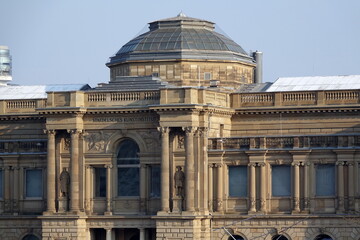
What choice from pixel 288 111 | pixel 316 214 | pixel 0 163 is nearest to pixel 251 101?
pixel 288 111

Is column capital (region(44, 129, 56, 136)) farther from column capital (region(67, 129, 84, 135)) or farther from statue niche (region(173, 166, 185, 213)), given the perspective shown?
statue niche (region(173, 166, 185, 213))

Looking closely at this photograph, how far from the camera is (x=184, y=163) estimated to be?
380 feet

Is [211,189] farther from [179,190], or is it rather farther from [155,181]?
[155,181]

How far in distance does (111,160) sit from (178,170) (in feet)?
17.8

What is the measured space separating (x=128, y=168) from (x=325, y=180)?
14.5 metres

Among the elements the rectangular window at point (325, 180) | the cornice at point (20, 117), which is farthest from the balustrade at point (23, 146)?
the rectangular window at point (325, 180)

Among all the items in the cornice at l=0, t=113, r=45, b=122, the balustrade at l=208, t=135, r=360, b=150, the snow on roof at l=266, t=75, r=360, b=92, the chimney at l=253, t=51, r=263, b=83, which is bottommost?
the balustrade at l=208, t=135, r=360, b=150

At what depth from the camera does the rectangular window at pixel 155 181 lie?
386ft

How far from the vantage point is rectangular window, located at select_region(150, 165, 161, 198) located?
11756 cm

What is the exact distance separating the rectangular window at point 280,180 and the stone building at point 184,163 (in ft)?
0.23

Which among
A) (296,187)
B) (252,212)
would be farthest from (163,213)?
(296,187)

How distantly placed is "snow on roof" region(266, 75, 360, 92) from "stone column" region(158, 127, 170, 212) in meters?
12.6

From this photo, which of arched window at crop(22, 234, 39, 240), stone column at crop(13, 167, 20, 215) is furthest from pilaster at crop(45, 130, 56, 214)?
stone column at crop(13, 167, 20, 215)

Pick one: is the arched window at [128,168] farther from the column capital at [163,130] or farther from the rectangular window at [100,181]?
the column capital at [163,130]
